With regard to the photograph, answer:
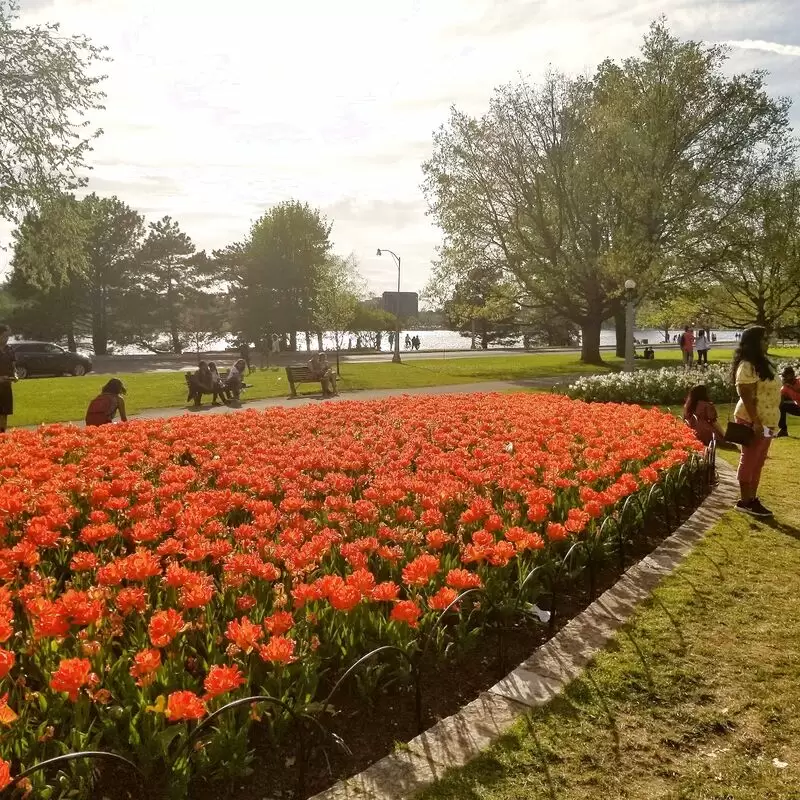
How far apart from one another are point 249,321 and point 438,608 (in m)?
59.3

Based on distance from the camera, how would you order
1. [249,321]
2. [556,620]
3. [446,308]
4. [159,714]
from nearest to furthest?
[159,714] < [556,620] < [446,308] < [249,321]

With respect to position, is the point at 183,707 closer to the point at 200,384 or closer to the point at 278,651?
the point at 278,651

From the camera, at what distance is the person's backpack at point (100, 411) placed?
1082cm

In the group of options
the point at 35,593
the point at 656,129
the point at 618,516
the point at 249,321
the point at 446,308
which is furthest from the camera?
the point at 249,321

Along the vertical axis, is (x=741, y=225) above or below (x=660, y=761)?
above

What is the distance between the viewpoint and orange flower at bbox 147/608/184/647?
119 inches

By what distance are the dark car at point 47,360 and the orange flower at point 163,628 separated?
119ft

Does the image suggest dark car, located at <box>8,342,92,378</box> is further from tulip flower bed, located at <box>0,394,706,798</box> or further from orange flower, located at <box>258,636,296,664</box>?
orange flower, located at <box>258,636,296,664</box>

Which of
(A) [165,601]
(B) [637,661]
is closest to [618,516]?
(B) [637,661]

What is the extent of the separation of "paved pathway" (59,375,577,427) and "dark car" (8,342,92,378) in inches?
783

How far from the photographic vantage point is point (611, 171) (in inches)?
1160

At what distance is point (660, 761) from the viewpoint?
3.25m

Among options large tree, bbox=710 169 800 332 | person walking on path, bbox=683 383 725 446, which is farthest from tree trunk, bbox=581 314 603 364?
person walking on path, bbox=683 383 725 446

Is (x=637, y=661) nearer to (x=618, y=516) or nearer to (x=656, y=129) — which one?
(x=618, y=516)
